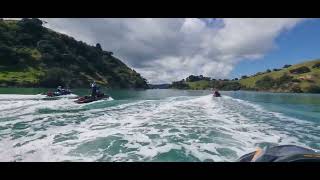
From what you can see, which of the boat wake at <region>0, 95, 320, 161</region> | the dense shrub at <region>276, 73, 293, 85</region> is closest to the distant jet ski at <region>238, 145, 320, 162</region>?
the boat wake at <region>0, 95, 320, 161</region>

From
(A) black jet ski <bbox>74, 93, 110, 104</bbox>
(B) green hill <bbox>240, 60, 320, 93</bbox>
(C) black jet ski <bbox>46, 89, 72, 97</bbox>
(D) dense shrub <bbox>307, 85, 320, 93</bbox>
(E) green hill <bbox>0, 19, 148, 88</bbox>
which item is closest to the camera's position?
(A) black jet ski <bbox>74, 93, 110, 104</bbox>

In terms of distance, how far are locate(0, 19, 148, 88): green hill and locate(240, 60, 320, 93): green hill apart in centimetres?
8163

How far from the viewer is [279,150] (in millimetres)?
6668

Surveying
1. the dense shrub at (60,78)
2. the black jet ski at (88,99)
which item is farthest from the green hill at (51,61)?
the black jet ski at (88,99)

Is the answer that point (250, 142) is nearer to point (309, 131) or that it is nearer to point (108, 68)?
point (309, 131)

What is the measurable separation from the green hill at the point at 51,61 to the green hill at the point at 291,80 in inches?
3214

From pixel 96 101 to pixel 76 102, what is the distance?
10.8 feet

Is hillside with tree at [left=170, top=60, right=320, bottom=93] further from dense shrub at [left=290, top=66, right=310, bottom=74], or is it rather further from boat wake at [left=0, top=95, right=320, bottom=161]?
boat wake at [left=0, top=95, right=320, bottom=161]

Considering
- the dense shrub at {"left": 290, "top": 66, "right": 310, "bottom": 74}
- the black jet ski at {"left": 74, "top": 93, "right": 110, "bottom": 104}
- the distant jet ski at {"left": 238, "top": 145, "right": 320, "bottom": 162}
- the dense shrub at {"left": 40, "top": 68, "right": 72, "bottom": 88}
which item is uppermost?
the dense shrub at {"left": 290, "top": 66, "right": 310, "bottom": 74}

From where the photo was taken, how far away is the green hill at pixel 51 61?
203ft

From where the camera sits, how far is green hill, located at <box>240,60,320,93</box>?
14861 cm

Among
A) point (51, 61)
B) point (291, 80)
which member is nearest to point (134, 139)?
point (51, 61)

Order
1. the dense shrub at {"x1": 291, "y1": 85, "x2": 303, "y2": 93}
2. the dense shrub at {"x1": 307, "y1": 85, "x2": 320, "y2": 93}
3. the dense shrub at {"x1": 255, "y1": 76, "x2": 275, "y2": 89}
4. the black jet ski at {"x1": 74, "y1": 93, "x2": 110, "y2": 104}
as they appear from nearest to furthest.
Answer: the black jet ski at {"x1": 74, "y1": 93, "x2": 110, "y2": 104} → the dense shrub at {"x1": 307, "y1": 85, "x2": 320, "y2": 93} → the dense shrub at {"x1": 291, "y1": 85, "x2": 303, "y2": 93} → the dense shrub at {"x1": 255, "y1": 76, "x2": 275, "y2": 89}

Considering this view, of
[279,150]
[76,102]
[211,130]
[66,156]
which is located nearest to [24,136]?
[66,156]
